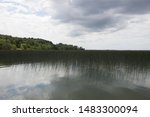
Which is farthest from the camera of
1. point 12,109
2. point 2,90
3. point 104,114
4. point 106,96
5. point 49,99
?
point 2,90

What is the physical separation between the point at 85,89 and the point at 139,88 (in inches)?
303

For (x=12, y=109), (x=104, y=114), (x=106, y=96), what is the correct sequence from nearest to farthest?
(x=104, y=114)
(x=12, y=109)
(x=106, y=96)

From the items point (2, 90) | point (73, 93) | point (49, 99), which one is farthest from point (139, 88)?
point (2, 90)

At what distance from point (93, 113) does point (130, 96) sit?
10776mm

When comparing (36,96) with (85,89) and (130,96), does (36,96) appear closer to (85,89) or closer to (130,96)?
(85,89)

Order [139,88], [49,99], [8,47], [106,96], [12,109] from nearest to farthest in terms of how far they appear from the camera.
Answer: [12,109] → [49,99] → [106,96] → [139,88] → [8,47]

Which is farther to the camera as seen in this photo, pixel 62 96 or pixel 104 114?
pixel 62 96

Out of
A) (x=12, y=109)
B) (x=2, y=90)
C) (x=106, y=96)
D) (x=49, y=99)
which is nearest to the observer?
(x=12, y=109)

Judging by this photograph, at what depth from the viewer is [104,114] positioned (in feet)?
48.9

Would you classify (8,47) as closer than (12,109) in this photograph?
No

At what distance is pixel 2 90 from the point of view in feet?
88.4

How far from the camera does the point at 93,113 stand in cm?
1512

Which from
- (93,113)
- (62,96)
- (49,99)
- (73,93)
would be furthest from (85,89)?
(93,113)

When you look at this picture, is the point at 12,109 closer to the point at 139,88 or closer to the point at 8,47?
the point at 139,88
